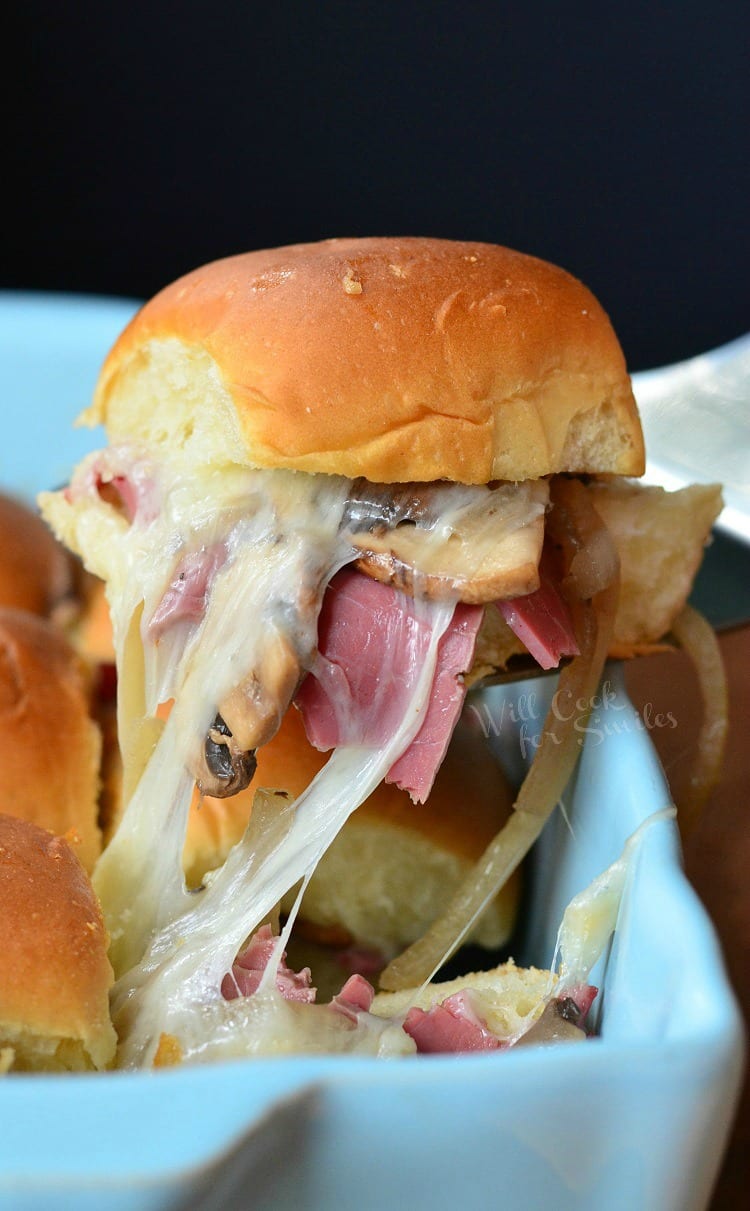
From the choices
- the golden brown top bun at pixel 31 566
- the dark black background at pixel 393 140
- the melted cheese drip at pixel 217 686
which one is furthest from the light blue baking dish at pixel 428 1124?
the dark black background at pixel 393 140

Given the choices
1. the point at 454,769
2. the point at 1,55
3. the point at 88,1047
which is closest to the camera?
the point at 88,1047

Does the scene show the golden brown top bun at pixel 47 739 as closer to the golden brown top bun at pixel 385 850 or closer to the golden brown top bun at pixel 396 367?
the golden brown top bun at pixel 385 850

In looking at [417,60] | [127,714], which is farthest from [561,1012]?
[417,60]

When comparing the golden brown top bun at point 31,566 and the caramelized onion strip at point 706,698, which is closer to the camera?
the caramelized onion strip at point 706,698

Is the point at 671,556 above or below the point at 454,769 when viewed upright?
above

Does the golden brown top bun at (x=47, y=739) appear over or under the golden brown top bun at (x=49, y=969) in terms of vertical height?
under

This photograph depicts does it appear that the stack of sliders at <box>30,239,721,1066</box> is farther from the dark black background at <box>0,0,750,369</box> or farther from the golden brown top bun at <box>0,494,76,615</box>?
the dark black background at <box>0,0,750,369</box>

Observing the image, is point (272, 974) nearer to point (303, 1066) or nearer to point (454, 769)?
point (303, 1066)
